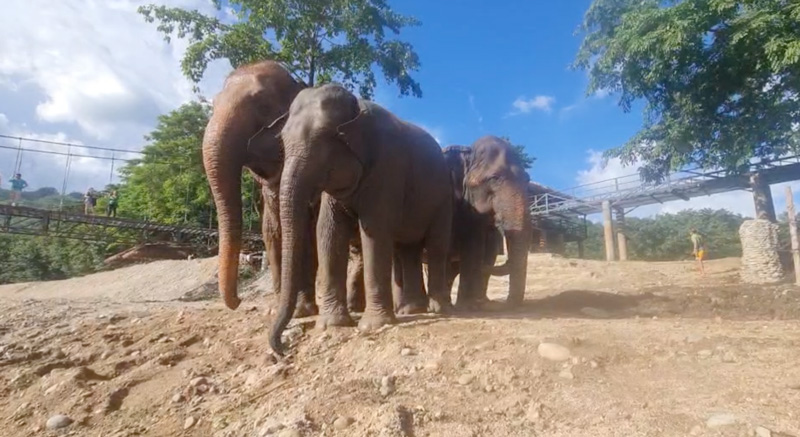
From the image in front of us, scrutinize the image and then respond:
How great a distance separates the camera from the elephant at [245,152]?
6621 mm

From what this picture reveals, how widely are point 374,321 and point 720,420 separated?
345cm

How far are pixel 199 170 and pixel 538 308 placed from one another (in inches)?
958

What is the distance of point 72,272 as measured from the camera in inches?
1383

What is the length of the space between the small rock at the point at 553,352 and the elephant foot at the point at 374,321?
187cm

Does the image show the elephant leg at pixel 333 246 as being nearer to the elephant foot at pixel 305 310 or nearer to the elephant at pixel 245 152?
the elephant at pixel 245 152

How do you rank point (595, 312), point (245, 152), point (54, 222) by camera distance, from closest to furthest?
point (245, 152)
point (595, 312)
point (54, 222)

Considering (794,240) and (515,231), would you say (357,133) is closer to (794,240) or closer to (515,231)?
(515,231)

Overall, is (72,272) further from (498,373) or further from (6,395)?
(498,373)

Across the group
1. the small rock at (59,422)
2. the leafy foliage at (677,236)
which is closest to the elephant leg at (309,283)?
the small rock at (59,422)

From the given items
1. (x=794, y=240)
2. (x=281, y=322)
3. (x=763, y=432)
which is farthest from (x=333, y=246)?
(x=794, y=240)

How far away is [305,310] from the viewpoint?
7.26 m

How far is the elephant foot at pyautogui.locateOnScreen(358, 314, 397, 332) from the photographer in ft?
19.0

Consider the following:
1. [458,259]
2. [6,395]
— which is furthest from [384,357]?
[458,259]

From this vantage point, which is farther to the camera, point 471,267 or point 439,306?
point 471,267
